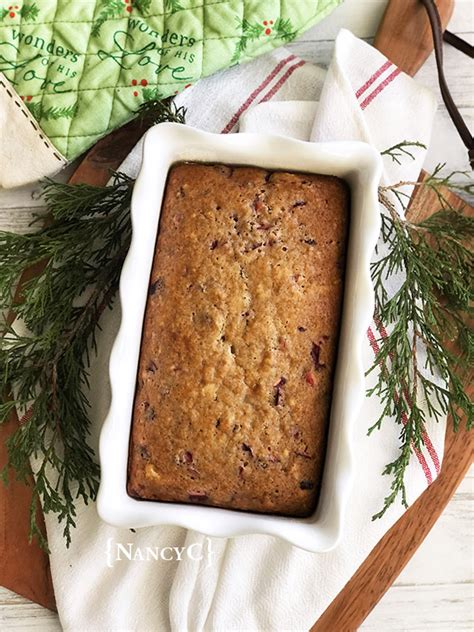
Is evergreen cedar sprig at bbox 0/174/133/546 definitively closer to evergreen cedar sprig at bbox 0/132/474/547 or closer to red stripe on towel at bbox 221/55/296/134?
evergreen cedar sprig at bbox 0/132/474/547

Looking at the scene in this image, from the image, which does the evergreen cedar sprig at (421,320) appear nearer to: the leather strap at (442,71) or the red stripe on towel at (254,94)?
the leather strap at (442,71)

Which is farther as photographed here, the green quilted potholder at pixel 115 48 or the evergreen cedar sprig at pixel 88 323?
the green quilted potholder at pixel 115 48

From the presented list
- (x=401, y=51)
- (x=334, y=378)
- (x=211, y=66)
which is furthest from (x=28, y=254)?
(x=401, y=51)

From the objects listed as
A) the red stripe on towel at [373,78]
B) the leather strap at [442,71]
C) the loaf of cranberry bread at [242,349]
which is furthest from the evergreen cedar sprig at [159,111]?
the leather strap at [442,71]

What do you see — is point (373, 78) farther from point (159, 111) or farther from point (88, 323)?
point (88, 323)

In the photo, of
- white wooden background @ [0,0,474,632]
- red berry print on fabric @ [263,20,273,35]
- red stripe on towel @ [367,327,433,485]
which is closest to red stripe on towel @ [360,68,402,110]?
white wooden background @ [0,0,474,632]

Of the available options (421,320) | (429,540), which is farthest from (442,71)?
(429,540)

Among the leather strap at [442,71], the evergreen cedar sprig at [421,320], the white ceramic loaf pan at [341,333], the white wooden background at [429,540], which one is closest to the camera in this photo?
the white ceramic loaf pan at [341,333]
